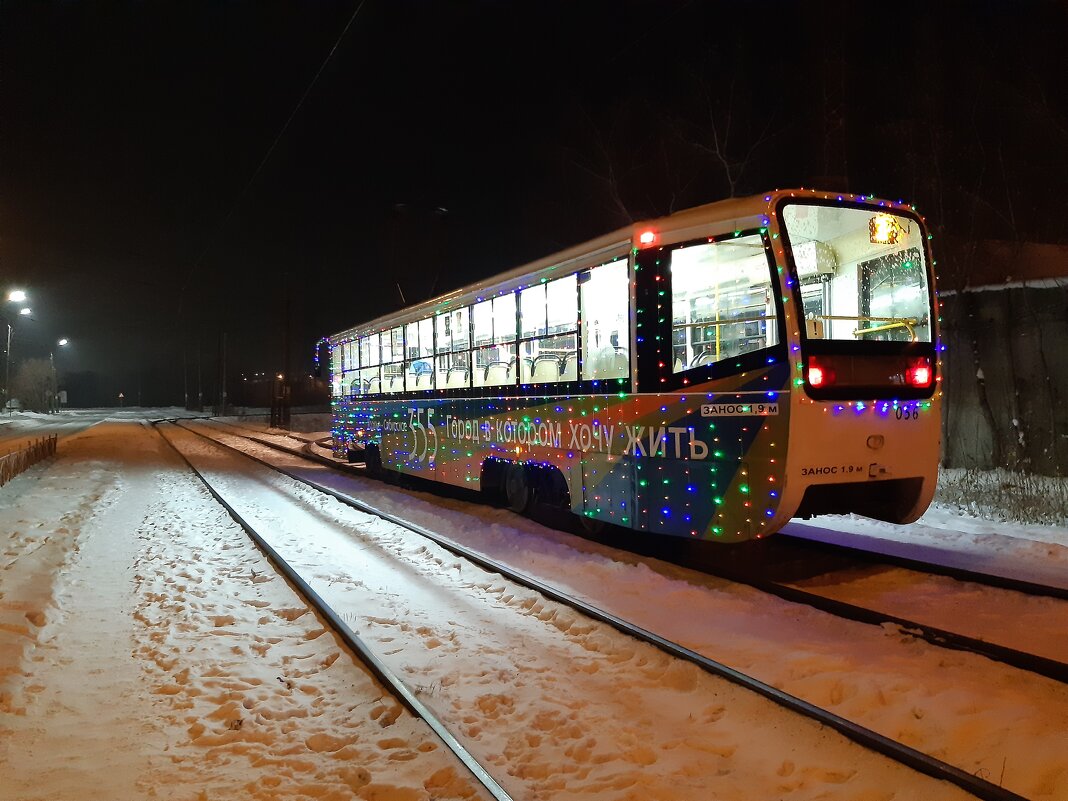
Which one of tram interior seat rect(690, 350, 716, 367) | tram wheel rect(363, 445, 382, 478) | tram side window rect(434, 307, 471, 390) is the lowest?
tram wheel rect(363, 445, 382, 478)

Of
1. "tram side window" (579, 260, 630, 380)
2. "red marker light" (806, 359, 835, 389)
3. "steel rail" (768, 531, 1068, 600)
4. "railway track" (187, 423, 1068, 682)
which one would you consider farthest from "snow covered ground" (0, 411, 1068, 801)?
"tram side window" (579, 260, 630, 380)

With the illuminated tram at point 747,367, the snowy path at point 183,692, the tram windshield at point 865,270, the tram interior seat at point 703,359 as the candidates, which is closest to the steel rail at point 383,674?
the snowy path at point 183,692

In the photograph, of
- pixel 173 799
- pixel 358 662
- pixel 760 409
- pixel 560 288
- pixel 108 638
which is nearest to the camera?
pixel 173 799

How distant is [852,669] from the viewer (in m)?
4.81

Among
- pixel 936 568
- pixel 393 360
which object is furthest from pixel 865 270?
pixel 393 360

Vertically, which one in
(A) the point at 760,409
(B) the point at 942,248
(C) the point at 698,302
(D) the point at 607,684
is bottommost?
(D) the point at 607,684

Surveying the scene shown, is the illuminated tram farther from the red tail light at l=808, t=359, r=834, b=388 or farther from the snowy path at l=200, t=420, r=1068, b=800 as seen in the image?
the snowy path at l=200, t=420, r=1068, b=800

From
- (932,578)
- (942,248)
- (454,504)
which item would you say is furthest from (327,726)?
(942,248)

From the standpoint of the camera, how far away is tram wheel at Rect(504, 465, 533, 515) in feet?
34.9

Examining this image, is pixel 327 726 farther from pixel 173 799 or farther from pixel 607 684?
pixel 607 684

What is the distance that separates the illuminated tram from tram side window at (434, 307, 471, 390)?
2614 mm

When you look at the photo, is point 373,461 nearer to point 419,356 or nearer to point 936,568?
point 419,356

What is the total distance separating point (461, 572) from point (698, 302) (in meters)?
3.82

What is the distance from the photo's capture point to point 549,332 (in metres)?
9.33
